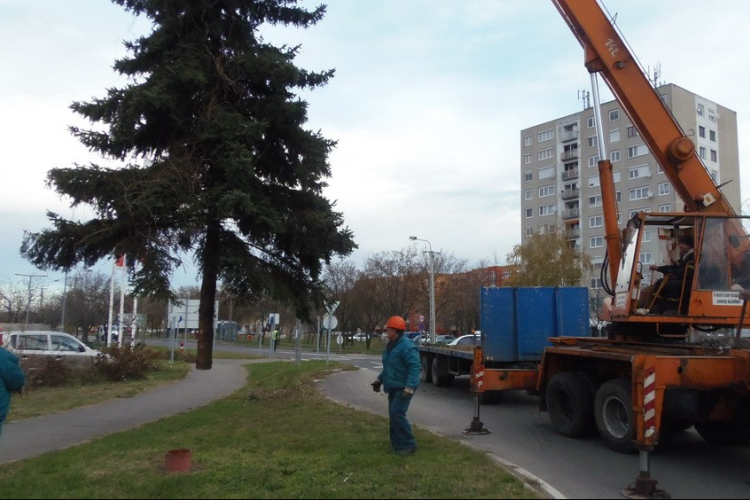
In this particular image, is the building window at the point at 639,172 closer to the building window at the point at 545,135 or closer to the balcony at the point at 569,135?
the balcony at the point at 569,135

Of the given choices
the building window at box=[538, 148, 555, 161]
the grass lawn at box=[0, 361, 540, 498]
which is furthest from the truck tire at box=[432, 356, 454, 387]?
the building window at box=[538, 148, 555, 161]

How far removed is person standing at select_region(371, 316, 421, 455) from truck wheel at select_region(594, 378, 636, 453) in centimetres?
273

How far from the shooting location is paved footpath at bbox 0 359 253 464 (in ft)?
32.9

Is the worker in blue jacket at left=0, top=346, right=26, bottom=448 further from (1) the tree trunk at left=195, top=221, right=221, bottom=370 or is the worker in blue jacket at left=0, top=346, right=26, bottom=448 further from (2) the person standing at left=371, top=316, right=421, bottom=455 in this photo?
(1) the tree trunk at left=195, top=221, right=221, bottom=370

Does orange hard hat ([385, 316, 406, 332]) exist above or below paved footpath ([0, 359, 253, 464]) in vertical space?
above

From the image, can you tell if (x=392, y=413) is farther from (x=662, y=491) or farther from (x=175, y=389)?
(x=175, y=389)

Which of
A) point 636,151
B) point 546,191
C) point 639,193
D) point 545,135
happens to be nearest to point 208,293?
point 639,193

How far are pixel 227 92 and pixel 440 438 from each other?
7.04 meters

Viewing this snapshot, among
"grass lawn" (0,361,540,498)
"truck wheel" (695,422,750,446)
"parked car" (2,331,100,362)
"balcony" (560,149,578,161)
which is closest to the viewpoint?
"grass lawn" (0,361,540,498)

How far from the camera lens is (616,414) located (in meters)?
9.28

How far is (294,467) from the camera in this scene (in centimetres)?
738

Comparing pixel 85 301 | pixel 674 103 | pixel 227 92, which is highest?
pixel 674 103

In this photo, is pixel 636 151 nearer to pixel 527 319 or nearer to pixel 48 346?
pixel 527 319

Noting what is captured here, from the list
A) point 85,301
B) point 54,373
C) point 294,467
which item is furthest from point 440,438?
point 85,301
